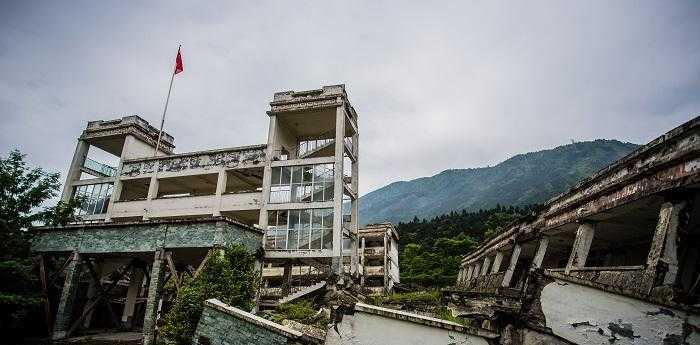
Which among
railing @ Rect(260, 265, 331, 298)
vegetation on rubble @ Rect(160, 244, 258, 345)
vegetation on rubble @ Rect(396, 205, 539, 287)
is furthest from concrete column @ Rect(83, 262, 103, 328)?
vegetation on rubble @ Rect(396, 205, 539, 287)

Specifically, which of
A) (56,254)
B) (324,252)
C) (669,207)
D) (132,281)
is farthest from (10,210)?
(669,207)

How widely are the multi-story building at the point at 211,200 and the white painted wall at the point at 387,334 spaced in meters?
8.31

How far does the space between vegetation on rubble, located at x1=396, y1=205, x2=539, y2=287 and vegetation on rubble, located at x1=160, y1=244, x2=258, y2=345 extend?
80.0ft

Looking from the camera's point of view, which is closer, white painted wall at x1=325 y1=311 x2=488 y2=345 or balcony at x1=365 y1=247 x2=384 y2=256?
white painted wall at x1=325 y1=311 x2=488 y2=345

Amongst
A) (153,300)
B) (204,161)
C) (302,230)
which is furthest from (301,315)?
(204,161)

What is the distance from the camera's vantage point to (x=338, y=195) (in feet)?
73.7

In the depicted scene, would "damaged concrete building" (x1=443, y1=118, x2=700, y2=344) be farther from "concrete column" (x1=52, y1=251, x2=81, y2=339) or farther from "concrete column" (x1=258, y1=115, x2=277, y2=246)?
"concrete column" (x1=52, y1=251, x2=81, y2=339)

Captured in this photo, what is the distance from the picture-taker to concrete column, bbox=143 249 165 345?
46.4ft

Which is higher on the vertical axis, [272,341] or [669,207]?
[669,207]

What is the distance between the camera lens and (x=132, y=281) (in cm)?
2100

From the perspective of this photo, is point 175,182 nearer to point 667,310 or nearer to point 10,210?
point 10,210

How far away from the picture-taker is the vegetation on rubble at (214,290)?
12.5 m

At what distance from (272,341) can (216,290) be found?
5.19 metres

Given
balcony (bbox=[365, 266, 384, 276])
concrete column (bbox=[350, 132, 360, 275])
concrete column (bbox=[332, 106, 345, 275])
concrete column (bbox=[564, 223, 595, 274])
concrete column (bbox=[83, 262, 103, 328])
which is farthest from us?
balcony (bbox=[365, 266, 384, 276])
